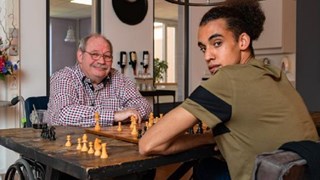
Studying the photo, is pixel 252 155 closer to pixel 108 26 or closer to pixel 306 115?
pixel 306 115

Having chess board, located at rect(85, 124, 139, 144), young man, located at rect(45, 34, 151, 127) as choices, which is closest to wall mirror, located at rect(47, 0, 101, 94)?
young man, located at rect(45, 34, 151, 127)

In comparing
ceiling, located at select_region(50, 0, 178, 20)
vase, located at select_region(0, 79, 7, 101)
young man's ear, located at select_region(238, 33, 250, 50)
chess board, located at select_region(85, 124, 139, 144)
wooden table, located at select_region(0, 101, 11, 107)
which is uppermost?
ceiling, located at select_region(50, 0, 178, 20)

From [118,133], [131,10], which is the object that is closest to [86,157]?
[118,133]

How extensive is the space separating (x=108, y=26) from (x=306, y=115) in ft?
11.3

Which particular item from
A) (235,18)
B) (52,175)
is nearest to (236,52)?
(235,18)

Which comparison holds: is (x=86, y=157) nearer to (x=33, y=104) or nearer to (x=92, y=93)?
(x=92, y=93)

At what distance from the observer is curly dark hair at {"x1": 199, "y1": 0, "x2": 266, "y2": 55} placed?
1.20 meters

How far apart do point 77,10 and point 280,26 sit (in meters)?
4.08

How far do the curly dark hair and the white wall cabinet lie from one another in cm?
404

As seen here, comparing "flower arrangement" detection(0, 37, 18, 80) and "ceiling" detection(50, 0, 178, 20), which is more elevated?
"ceiling" detection(50, 0, 178, 20)

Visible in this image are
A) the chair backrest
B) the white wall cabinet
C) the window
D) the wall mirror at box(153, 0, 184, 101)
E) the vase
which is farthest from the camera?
the window

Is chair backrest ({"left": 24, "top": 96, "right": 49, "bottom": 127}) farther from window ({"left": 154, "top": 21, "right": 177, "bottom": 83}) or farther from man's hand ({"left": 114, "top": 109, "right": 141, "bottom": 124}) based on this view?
window ({"left": 154, "top": 21, "right": 177, "bottom": 83})

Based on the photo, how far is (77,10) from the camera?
7.37m

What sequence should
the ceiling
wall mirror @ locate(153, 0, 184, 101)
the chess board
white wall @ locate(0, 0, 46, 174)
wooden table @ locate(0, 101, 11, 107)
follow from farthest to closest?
the ceiling < wall mirror @ locate(153, 0, 184, 101) < white wall @ locate(0, 0, 46, 174) < wooden table @ locate(0, 101, 11, 107) < the chess board
